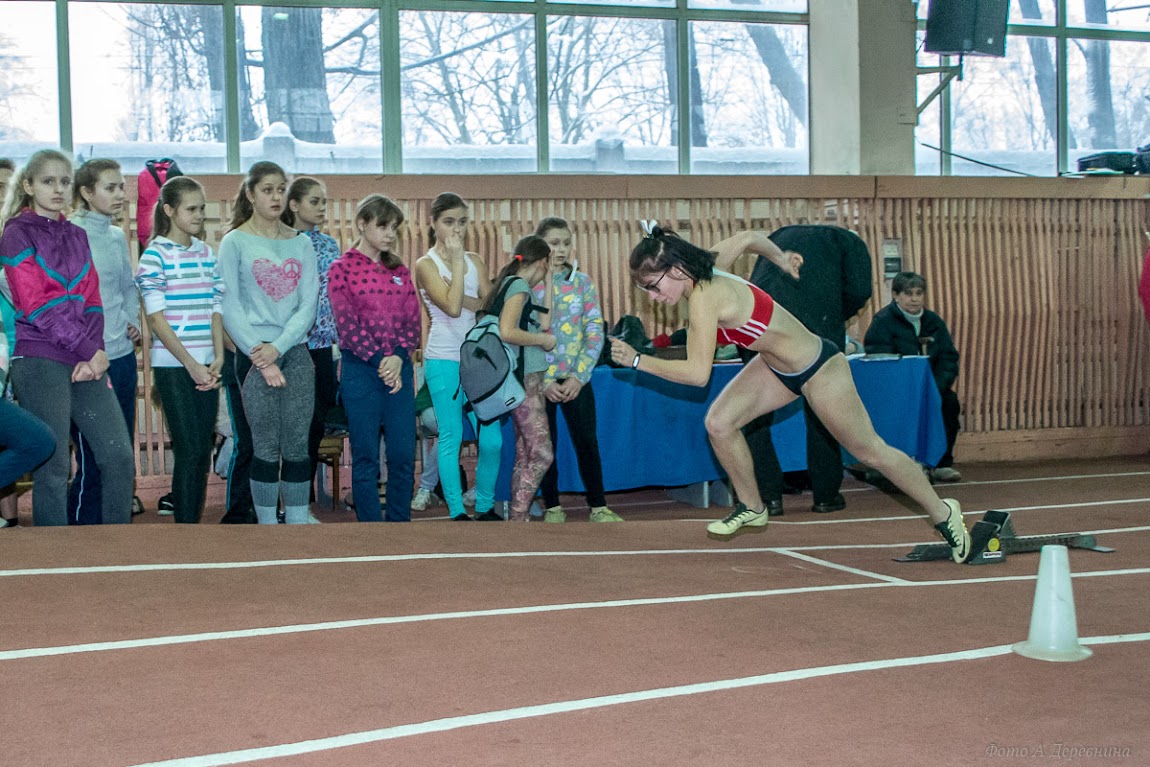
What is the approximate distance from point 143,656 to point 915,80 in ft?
32.7

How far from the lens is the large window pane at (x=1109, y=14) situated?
13.5 m

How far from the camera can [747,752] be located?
133 inches

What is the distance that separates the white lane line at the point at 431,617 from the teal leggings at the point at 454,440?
275cm

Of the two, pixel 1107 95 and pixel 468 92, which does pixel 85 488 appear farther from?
pixel 1107 95

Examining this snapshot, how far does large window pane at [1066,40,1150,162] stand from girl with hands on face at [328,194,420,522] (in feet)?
29.9

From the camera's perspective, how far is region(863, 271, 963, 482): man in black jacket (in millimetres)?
10125

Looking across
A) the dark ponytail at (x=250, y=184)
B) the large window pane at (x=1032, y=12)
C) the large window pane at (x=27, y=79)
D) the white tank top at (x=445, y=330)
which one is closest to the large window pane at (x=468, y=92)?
the large window pane at (x=27, y=79)

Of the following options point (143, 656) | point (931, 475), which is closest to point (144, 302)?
point (143, 656)

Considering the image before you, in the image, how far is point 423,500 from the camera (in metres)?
9.16

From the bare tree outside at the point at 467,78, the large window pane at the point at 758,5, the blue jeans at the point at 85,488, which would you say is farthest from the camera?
the large window pane at the point at 758,5

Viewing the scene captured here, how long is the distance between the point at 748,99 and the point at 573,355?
563 cm

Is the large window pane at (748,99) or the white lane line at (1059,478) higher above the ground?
the large window pane at (748,99)

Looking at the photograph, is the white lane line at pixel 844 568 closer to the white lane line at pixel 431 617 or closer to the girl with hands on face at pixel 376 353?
the white lane line at pixel 431 617

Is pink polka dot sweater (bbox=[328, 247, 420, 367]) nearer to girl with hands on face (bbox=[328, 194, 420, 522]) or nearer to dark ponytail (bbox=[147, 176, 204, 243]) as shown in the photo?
girl with hands on face (bbox=[328, 194, 420, 522])
